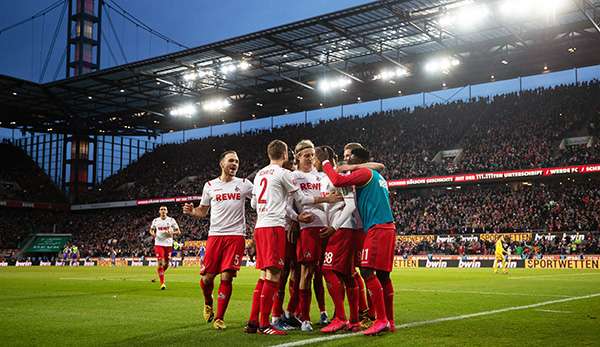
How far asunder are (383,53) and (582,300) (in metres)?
30.8

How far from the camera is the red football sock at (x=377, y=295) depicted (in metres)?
7.40

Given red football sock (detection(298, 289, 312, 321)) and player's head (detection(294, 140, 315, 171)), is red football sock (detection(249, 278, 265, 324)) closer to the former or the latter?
red football sock (detection(298, 289, 312, 321))

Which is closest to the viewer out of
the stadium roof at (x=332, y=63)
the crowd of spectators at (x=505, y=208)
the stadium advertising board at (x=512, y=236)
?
the stadium roof at (x=332, y=63)

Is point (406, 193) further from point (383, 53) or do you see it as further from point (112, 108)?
point (112, 108)

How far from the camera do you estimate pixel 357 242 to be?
8.15m

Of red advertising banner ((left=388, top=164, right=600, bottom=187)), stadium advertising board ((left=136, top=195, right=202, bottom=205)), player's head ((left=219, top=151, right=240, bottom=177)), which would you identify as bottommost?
player's head ((left=219, top=151, right=240, bottom=177))

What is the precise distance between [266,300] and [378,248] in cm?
155

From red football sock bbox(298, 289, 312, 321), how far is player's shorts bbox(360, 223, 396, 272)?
1.05 m

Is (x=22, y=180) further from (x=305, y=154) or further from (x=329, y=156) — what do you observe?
(x=329, y=156)

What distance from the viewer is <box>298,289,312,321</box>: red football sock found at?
26.4 ft

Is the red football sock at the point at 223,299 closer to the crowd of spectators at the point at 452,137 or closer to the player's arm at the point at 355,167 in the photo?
the player's arm at the point at 355,167

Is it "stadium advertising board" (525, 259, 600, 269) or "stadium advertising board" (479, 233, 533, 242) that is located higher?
"stadium advertising board" (479, 233, 533, 242)

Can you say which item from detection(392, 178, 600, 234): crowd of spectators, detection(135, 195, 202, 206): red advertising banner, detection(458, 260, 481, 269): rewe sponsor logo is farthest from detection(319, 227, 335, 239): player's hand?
detection(135, 195, 202, 206): red advertising banner

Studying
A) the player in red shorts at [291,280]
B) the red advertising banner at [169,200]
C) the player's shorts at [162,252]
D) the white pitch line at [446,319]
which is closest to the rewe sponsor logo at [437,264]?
the player's shorts at [162,252]
